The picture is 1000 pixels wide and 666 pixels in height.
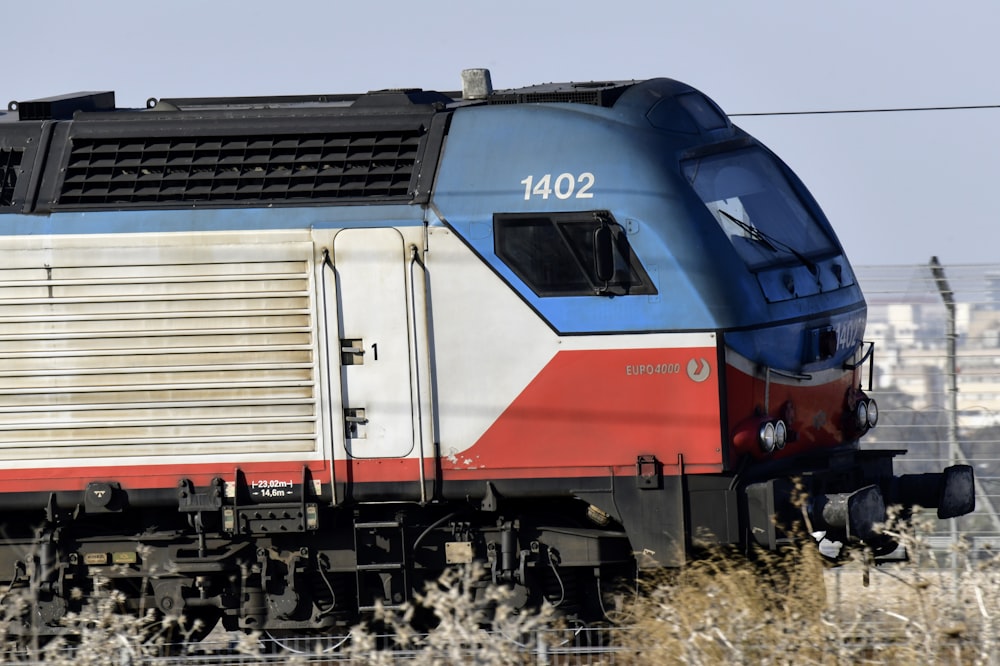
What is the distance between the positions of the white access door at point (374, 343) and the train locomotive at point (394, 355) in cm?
1

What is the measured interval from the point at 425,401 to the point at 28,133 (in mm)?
3142

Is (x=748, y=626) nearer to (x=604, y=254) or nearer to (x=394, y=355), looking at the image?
(x=604, y=254)

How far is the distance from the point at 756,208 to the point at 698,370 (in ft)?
4.82

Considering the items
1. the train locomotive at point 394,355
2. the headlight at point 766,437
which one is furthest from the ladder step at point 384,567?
the headlight at point 766,437

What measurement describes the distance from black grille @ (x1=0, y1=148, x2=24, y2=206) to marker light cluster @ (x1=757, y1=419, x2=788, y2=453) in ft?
15.9

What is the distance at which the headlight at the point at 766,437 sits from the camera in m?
9.20

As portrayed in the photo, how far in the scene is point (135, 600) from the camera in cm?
1006

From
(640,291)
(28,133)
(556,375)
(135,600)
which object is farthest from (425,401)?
(28,133)

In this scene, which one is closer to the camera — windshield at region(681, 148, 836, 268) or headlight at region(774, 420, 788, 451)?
headlight at region(774, 420, 788, 451)

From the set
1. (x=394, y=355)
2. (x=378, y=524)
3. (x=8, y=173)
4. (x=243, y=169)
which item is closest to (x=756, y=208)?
(x=394, y=355)

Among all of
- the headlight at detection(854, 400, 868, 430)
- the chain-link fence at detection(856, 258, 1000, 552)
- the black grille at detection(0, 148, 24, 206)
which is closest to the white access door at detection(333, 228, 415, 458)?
the black grille at detection(0, 148, 24, 206)

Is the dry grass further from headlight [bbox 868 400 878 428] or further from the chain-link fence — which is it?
the chain-link fence

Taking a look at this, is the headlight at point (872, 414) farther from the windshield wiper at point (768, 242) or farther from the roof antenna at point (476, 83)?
the roof antenna at point (476, 83)

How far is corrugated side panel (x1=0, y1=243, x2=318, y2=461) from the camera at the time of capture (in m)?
9.48
